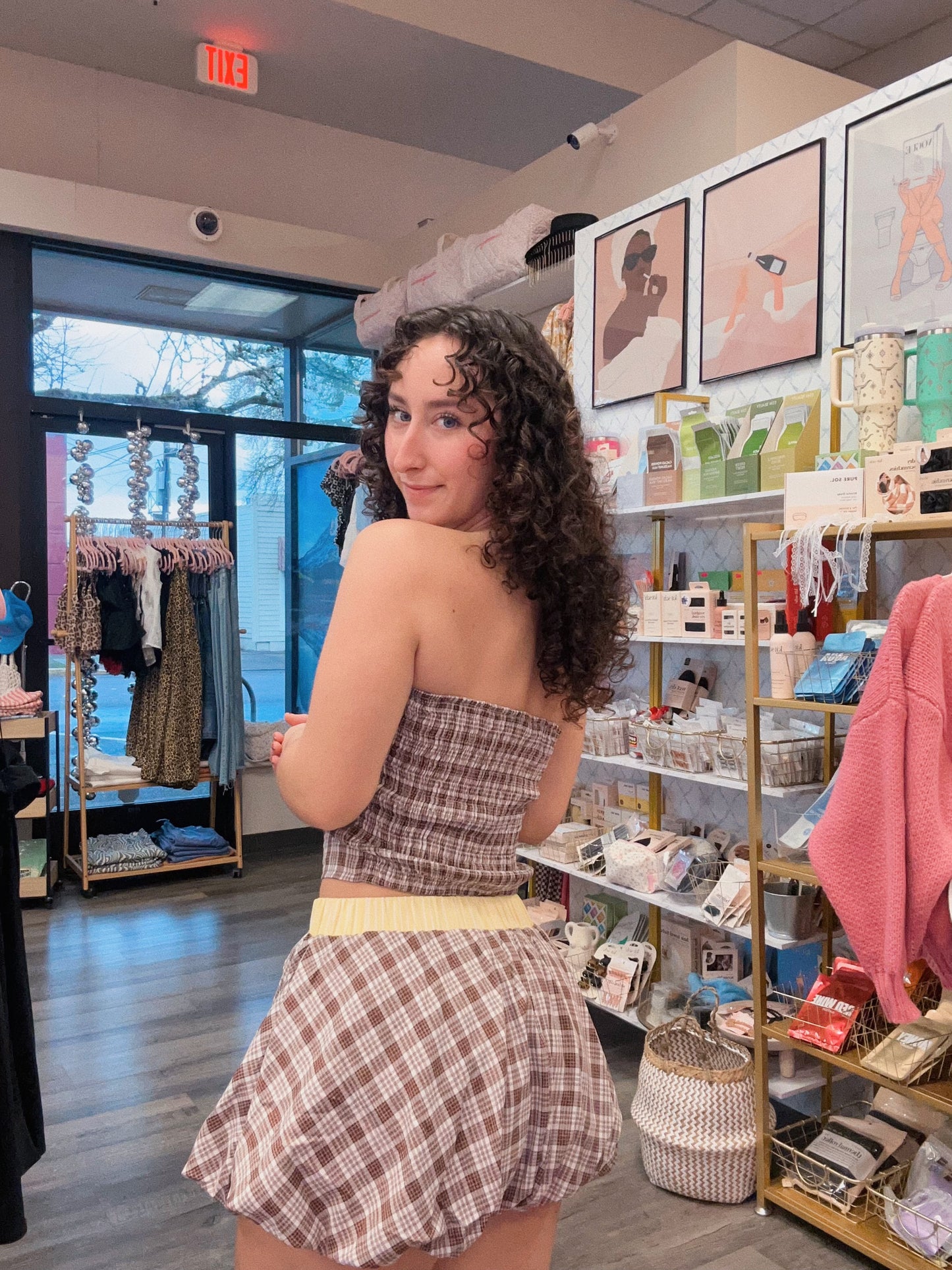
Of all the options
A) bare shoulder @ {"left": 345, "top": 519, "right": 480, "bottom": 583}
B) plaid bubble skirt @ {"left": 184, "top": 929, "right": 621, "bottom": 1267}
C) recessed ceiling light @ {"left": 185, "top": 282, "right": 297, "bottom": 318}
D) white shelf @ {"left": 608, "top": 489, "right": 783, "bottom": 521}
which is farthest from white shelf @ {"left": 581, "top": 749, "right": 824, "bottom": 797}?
recessed ceiling light @ {"left": 185, "top": 282, "right": 297, "bottom": 318}

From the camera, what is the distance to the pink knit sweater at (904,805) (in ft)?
6.18

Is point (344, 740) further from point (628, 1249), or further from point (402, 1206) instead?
point (628, 1249)

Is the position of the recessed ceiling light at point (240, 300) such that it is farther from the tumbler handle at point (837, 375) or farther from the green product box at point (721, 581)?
the tumbler handle at point (837, 375)

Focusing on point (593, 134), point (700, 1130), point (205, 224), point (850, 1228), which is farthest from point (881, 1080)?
point (205, 224)

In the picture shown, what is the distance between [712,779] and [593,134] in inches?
105

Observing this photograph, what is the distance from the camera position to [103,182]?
5375 millimetres

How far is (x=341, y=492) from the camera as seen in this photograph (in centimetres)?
549

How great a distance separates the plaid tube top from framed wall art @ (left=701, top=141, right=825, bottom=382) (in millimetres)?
2209

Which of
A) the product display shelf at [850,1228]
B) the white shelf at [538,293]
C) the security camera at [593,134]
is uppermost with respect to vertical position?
the security camera at [593,134]

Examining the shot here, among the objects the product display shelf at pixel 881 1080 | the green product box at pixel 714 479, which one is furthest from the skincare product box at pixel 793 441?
the product display shelf at pixel 881 1080

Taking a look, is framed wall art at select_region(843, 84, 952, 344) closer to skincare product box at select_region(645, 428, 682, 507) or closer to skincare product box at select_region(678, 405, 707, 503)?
skincare product box at select_region(678, 405, 707, 503)

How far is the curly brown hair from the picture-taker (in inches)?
42.6

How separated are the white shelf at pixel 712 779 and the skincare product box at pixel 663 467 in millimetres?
770

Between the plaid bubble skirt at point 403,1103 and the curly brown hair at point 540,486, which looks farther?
the curly brown hair at point 540,486
